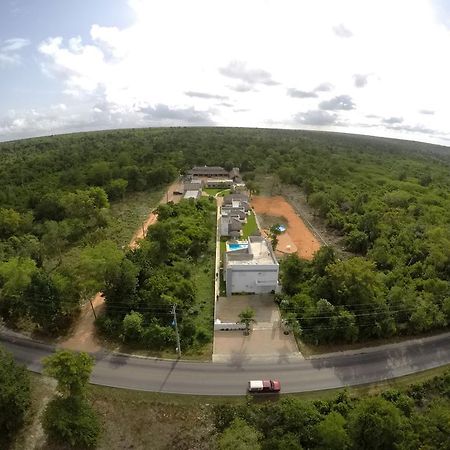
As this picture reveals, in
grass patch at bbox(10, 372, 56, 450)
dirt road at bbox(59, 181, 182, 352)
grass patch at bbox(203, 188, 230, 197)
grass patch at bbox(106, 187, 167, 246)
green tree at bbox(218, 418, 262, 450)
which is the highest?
green tree at bbox(218, 418, 262, 450)

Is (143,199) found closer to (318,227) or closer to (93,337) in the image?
(318,227)

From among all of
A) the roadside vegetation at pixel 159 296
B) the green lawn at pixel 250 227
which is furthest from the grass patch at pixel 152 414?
the green lawn at pixel 250 227

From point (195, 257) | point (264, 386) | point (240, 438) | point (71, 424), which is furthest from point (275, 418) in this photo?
point (195, 257)

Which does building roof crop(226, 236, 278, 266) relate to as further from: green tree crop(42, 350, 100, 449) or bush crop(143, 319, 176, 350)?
green tree crop(42, 350, 100, 449)

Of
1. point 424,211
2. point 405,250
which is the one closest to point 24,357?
point 405,250

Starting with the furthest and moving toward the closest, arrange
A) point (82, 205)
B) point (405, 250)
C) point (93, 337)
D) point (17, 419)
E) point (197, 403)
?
point (82, 205) → point (405, 250) → point (93, 337) → point (197, 403) → point (17, 419)

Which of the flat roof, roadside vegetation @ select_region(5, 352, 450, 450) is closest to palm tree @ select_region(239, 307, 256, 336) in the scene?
the flat roof
